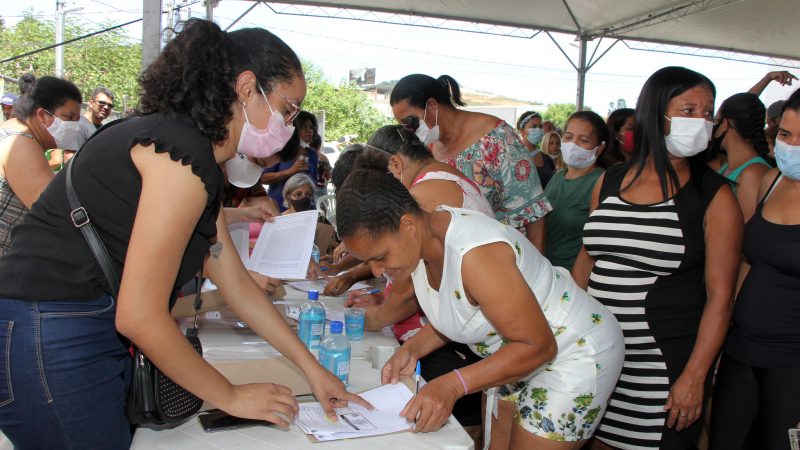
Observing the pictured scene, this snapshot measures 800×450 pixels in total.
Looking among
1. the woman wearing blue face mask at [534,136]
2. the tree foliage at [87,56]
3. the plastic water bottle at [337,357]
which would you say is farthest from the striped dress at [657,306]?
the tree foliage at [87,56]

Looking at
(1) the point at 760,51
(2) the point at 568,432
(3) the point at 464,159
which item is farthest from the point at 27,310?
(1) the point at 760,51

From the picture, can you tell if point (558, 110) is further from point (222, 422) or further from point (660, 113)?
point (222, 422)

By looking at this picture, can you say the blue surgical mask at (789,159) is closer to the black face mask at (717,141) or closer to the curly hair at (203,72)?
the black face mask at (717,141)

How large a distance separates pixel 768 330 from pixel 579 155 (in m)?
1.87

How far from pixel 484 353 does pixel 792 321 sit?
3.44 ft

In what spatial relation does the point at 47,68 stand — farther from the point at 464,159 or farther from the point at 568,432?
the point at 568,432

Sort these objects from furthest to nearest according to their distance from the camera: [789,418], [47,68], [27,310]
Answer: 1. [47,68]
2. [789,418]
3. [27,310]

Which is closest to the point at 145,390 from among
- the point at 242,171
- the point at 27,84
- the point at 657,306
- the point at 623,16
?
the point at 242,171

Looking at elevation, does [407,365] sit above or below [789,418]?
above

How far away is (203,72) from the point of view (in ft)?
3.90

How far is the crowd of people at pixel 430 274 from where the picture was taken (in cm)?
112

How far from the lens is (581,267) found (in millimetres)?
2346

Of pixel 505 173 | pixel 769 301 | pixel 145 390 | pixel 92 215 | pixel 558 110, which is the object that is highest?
pixel 558 110

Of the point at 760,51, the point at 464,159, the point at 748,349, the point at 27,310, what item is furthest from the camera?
the point at 760,51
